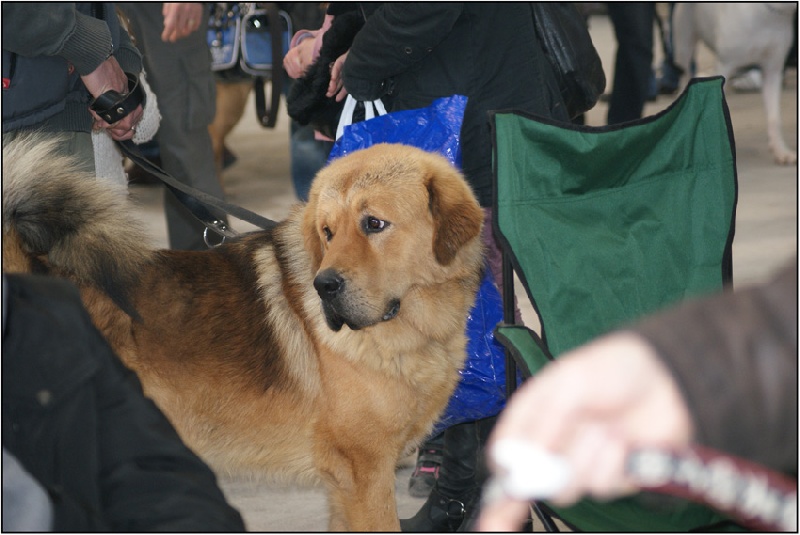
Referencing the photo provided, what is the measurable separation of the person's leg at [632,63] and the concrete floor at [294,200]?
1.00m

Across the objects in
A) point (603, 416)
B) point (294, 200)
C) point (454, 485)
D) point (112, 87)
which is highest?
point (603, 416)

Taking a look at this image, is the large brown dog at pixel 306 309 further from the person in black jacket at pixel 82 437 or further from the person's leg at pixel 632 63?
the person's leg at pixel 632 63

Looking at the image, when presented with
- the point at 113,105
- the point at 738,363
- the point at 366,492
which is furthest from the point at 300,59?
the point at 738,363

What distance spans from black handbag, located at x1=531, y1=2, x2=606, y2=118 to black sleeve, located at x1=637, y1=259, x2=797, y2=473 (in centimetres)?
234

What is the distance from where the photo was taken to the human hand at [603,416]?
1.78ft

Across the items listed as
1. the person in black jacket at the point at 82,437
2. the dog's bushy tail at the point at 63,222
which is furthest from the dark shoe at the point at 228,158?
the person in black jacket at the point at 82,437

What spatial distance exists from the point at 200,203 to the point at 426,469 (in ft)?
4.17

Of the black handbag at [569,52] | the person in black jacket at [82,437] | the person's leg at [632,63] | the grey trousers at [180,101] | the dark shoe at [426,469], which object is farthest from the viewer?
the person's leg at [632,63]

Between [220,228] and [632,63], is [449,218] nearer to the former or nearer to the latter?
[220,228]

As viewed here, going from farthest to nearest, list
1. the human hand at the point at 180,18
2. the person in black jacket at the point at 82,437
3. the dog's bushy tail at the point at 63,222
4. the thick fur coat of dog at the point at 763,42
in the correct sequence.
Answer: the thick fur coat of dog at the point at 763,42 → the human hand at the point at 180,18 → the dog's bushy tail at the point at 63,222 → the person in black jacket at the point at 82,437

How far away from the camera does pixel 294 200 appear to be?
Result: 6.59m

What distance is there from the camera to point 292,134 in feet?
17.3

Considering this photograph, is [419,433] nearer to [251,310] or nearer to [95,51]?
[251,310]

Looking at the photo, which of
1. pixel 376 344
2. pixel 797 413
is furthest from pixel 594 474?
pixel 376 344
